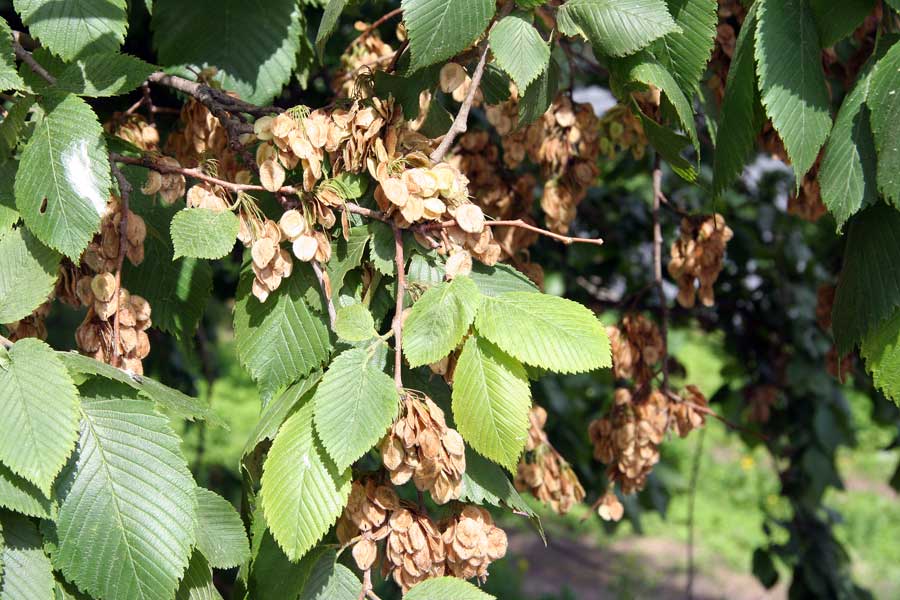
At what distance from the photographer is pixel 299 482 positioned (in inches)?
37.2

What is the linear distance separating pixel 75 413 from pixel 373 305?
1.16ft

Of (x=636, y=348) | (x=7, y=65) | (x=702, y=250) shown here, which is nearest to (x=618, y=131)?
(x=702, y=250)

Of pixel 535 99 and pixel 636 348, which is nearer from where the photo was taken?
pixel 535 99

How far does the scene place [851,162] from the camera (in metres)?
1.08

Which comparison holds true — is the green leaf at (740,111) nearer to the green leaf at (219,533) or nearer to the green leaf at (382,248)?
the green leaf at (382,248)

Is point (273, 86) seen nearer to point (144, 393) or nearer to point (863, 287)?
point (144, 393)

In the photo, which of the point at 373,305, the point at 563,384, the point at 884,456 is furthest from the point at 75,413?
the point at 884,456

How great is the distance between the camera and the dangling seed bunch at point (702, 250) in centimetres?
153

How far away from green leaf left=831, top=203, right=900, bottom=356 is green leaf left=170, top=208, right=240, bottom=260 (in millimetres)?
727

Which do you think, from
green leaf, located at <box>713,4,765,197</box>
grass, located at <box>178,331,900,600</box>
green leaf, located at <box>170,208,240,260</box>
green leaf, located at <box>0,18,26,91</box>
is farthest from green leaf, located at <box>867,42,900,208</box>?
grass, located at <box>178,331,900,600</box>

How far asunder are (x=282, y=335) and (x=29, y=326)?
284mm

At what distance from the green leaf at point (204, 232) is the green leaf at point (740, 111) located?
2.03ft

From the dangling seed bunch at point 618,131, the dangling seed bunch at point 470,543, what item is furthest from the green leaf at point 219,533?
the dangling seed bunch at point 618,131

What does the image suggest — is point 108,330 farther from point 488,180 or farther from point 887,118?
point 887,118
